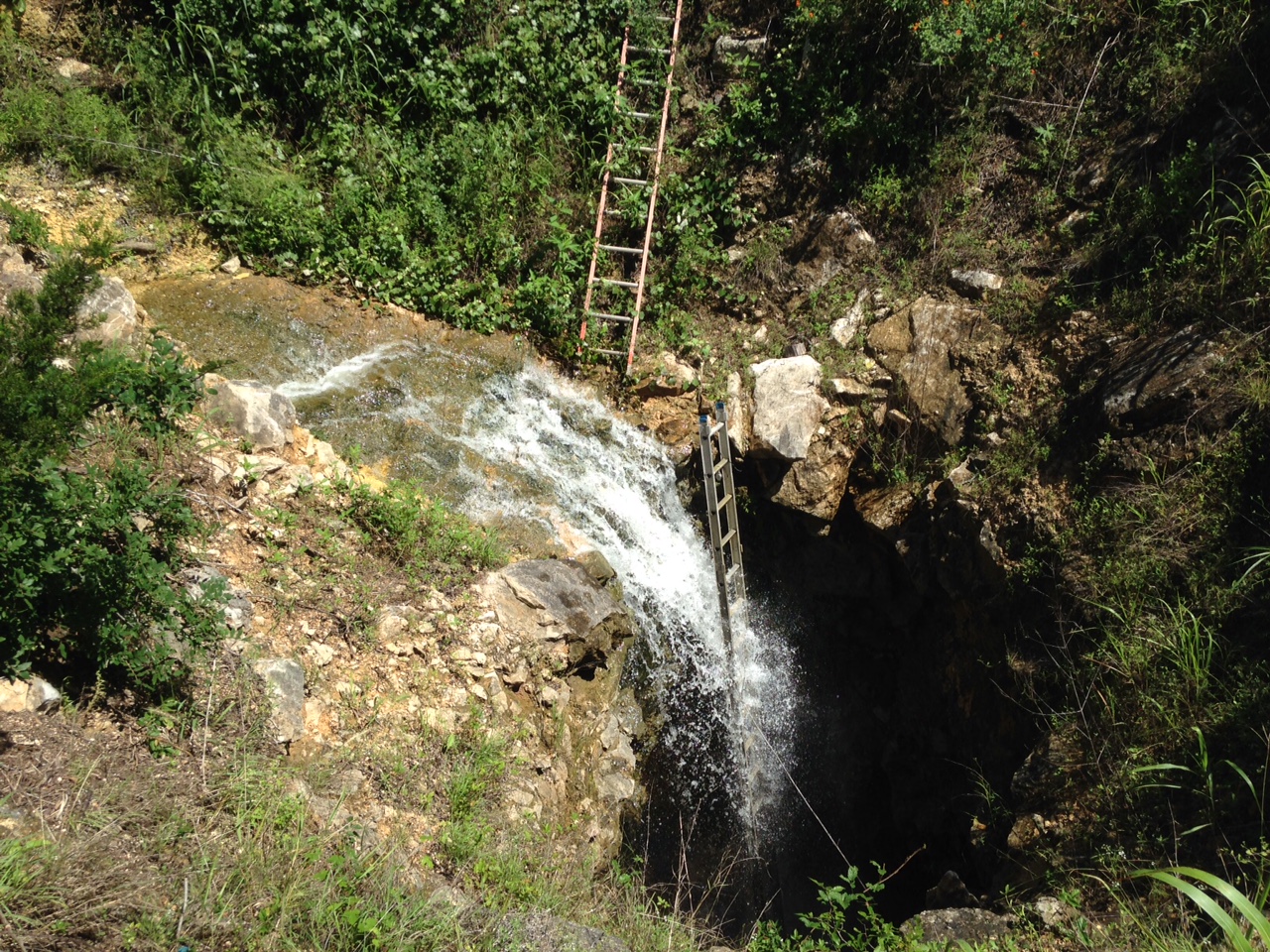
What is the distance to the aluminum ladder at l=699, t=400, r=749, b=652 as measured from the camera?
5562 mm

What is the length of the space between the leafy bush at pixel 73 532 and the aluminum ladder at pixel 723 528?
3.00 meters

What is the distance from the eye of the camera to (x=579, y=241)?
7340mm

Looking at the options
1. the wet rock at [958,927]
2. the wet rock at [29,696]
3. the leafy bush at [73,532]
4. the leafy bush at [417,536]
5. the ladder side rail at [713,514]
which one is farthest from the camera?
the ladder side rail at [713,514]

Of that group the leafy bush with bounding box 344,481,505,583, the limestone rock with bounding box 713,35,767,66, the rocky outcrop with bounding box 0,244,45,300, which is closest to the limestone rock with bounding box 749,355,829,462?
the leafy bush with bounding box 344,481,505,583

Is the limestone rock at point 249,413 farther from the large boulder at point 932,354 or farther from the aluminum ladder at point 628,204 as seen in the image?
the large boulder at point 932,354

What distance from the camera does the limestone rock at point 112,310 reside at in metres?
5.23

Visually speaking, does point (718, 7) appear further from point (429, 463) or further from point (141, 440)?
point (141, 440)

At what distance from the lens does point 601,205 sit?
7.24m

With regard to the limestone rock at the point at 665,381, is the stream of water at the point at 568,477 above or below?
below

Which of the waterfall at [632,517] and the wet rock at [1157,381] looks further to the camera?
the waterfall at [632,517]

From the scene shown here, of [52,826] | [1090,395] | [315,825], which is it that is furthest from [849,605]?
[52,826]

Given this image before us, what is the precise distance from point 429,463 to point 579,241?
2.58m

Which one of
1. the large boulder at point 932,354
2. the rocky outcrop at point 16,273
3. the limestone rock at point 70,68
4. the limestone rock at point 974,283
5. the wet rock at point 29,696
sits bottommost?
the wet rock at point 29,696

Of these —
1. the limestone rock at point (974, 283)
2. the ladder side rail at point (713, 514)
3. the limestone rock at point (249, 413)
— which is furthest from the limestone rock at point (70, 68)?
the limestone rock at point (974, 283)
